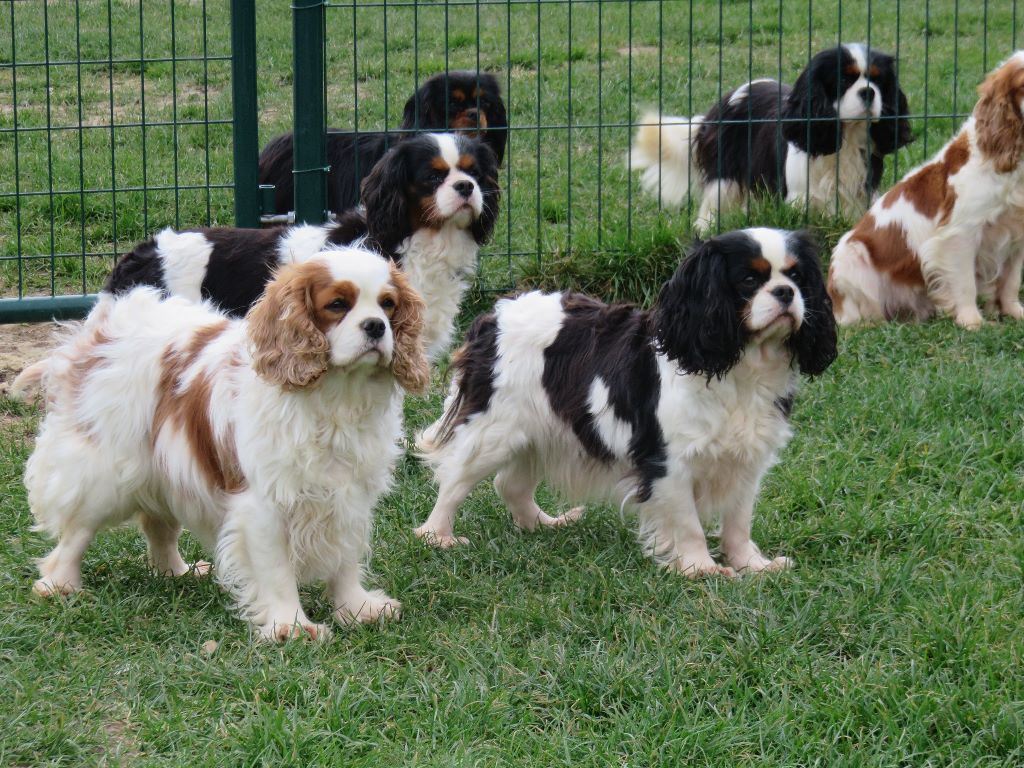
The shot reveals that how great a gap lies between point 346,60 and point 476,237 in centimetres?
561

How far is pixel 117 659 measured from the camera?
3.77 meters

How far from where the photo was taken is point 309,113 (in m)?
6.58

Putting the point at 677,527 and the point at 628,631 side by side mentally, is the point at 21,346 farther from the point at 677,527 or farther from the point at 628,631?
the point at 628,631

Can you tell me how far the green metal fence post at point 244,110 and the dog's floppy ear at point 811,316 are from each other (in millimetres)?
3024

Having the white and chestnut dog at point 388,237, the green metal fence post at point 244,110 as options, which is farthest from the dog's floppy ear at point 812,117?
the green metal fence post at point 244,110

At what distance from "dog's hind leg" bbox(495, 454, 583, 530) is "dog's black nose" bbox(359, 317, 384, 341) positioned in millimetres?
1084

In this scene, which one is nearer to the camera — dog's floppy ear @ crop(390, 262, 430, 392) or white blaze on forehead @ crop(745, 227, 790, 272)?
dog's floppy ear @ crop(390, 262, 430, 392)

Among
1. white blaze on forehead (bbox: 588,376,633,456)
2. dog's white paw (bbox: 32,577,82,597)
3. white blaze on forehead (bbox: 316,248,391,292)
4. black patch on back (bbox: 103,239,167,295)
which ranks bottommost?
dog's white paw (bbox: 32,577,82,597)

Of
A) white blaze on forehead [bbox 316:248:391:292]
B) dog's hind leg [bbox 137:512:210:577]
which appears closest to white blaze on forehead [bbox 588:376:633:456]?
white blaze on forehead [bbox 316:248:391:292]

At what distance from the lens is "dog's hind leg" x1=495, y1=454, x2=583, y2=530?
4.79m

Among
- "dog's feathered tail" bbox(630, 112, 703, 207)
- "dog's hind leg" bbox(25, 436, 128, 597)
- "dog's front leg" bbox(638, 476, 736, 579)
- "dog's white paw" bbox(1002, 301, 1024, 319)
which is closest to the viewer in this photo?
"dog's hind leg" bbox(25, 436, 128, 597)

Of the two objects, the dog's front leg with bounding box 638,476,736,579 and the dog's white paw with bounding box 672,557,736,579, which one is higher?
the dog's front leg with bounding box 638,476,736,579

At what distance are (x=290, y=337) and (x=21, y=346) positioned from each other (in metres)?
3.34

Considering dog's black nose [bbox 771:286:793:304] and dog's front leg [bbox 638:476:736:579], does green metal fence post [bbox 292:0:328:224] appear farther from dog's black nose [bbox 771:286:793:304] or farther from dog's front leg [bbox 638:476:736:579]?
dog's black nose [bbox 771:286:793:304]
